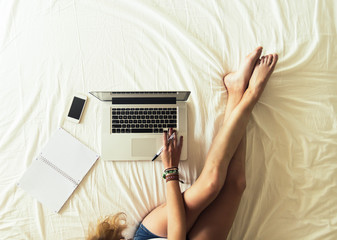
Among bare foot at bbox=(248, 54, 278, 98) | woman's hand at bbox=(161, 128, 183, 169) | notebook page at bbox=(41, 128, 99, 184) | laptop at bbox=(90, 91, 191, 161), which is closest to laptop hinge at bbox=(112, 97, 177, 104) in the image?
laptop at bbox=(90, 91, 191, 161)

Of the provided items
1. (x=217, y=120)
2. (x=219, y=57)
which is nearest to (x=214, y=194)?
(x=217, y=120)

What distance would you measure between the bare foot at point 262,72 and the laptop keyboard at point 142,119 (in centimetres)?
34

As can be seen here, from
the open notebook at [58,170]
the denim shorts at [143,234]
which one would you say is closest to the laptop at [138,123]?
the open notebook at [58,170]

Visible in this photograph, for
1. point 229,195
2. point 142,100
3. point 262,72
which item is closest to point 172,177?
point 229,195

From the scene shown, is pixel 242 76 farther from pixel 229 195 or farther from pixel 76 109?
pixel 76 109

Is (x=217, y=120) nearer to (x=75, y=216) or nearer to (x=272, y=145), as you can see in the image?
(x=272, y=145)

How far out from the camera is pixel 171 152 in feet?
3.00

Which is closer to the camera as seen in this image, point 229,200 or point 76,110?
point 229,200

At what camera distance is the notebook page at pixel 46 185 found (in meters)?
0.95

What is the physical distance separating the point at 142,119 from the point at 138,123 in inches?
0.9

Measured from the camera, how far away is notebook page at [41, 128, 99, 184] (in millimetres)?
962

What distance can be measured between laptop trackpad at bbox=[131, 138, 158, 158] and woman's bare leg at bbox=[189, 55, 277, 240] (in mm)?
312

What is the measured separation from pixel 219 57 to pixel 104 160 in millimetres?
656

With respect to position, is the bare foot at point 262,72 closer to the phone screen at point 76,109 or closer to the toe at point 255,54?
the toe at point 255,54
